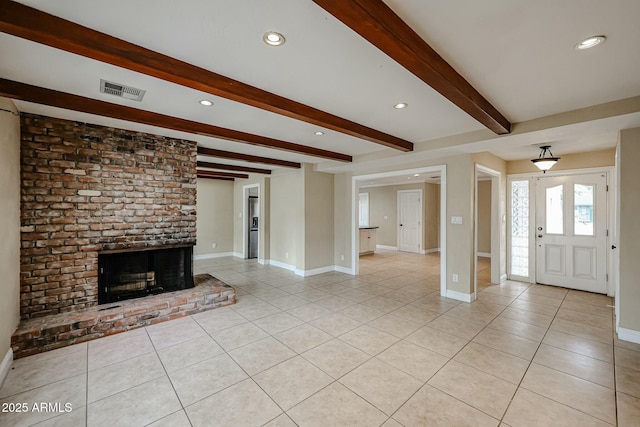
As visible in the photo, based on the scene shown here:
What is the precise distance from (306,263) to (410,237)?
4893 millimetres

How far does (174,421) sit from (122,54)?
2.51m

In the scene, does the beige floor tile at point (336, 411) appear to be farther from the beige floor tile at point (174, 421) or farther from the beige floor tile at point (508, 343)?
the beige floor tile at point (508, 343)

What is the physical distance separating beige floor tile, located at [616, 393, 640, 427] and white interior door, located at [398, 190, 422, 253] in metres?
7.11

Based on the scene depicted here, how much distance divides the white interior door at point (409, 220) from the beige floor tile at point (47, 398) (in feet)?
28.9

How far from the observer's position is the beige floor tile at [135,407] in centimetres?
186

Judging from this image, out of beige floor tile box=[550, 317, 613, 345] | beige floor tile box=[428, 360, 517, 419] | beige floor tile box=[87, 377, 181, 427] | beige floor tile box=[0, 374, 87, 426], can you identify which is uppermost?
beige floor tile box=[550, 317, 613, 345]

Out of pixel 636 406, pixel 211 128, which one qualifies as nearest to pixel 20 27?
pixel 211 128

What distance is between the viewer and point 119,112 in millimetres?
2855

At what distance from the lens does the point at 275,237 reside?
7086 millimetres

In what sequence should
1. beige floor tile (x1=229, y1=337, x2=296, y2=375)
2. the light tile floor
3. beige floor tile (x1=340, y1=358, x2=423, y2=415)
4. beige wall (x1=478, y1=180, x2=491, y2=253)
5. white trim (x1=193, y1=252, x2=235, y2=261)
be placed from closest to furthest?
the light tile floor
beige floor tile (x1=340, y1=358, x2=423, y2=415)
beige floor tile (x1=229, y1=337, x2=296, y2=375)
white trim (x1=193, y1=252, x2=235, y2=261)
beige wall (x1=478, y1=180, x2=491, y2=253)

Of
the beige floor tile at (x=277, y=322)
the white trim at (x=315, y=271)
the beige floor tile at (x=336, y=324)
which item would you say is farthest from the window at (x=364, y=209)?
the beige floor tile at (x=277, y=322)

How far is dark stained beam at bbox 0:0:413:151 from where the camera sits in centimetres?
147

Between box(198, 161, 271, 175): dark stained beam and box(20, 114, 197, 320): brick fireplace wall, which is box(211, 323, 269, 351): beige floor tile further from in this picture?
box(198, 161, 271, 175): dark stained beam

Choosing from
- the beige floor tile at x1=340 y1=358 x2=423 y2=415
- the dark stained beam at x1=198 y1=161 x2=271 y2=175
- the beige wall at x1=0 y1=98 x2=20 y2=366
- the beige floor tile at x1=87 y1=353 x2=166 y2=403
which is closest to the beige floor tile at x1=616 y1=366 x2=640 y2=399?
the beige floor tile at x1=340 y1=358 x2=423 y2=415
